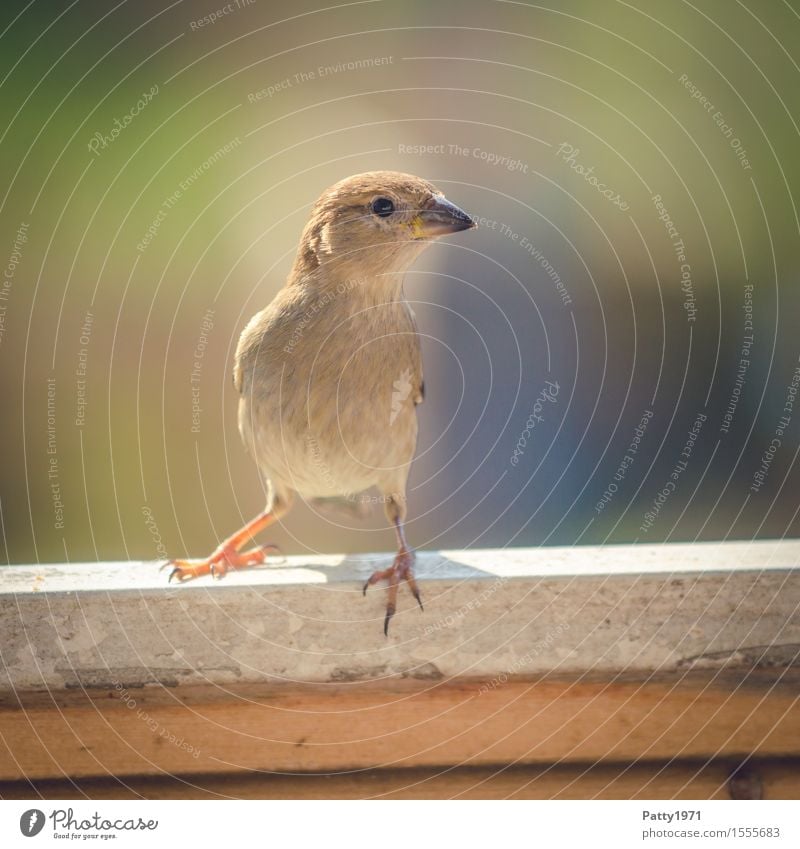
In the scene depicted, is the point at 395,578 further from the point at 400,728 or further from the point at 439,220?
the point at 439,220

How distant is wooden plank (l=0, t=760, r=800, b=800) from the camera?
2.34 meters

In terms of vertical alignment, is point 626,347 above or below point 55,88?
below

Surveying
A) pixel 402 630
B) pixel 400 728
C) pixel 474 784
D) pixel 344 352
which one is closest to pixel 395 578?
pixel 402 630

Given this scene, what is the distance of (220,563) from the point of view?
10.4 feet

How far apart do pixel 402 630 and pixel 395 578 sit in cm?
21

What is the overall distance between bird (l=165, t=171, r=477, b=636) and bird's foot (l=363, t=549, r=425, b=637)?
0.16 m

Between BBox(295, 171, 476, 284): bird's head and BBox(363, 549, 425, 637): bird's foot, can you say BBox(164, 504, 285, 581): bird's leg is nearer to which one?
BBox(363, 549, 425, 637): bird's foot

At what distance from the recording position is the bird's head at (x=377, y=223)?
9.34 ft

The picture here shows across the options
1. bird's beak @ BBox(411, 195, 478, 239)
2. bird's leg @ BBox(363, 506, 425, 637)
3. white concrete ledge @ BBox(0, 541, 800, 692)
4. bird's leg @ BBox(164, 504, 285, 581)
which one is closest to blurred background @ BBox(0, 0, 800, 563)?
bird's leg @ BBox(164, 504, 285, 581)

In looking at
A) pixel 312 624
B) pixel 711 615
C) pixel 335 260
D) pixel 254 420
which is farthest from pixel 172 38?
pixel 711 615

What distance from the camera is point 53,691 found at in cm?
229

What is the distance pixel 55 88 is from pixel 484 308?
2066mm

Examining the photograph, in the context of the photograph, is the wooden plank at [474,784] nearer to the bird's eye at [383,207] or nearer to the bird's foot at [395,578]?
the bird's foot at [395,578]

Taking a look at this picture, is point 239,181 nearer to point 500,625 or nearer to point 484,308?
point 484,308
